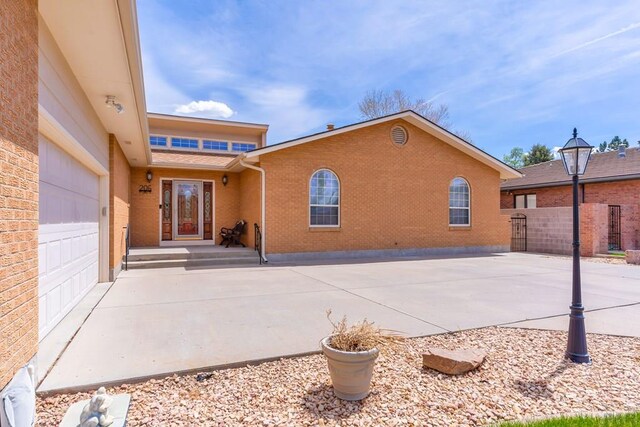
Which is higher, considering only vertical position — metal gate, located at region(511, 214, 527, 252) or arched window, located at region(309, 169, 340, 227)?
arched window, located at region(309, 169, 340, 227)

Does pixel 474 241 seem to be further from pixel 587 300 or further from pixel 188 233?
pixel 188 233

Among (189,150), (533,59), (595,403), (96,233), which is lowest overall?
(595,403)

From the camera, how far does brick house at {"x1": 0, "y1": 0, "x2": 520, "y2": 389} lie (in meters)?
2.86

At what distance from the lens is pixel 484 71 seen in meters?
13.9

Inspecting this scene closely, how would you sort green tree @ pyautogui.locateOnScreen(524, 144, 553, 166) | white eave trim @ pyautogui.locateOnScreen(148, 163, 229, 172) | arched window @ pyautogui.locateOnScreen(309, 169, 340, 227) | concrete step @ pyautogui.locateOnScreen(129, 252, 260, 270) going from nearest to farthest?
concrete step @ pyautogui.locateOnScreen(129, 252, 260, 270)
arched window @ pyautogui.locateOnScreen(309, 169, 340, 227)
white eave trim @ pyautogui.locateOnScreen(148, 163, 229, 172)
green tree @ pyautogui.locateOnScreen(524, 144, 553, 166)

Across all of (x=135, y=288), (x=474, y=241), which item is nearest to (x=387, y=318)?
(x=135, y=288)

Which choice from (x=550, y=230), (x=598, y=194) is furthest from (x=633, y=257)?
(x=598, y=194)

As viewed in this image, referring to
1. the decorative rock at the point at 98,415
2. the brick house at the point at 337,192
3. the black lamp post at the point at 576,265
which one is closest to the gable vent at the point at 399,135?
the brick house at the point at 337,192

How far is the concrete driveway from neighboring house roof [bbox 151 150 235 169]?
4.46 m

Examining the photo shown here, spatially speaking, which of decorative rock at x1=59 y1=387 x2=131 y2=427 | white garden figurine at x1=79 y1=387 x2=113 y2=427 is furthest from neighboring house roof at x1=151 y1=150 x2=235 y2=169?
white garden figurine at x1=79 y1=387 x2=113 y2=427

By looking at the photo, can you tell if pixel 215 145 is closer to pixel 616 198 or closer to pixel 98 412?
pixel 98 412

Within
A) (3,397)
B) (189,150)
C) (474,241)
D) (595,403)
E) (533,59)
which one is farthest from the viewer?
(189,150)

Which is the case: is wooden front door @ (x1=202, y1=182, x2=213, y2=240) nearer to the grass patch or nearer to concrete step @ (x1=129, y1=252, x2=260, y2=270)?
concrete step @ (x1=129, y1=252, x2=260, y2=270)

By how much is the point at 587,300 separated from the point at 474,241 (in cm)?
834
